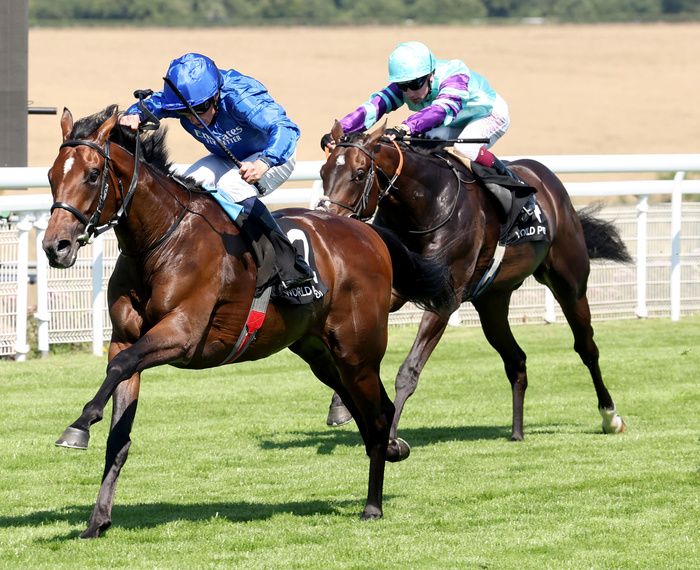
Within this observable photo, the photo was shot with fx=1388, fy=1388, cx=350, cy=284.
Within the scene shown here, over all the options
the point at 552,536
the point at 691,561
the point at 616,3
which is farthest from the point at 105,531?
the point at 616,3

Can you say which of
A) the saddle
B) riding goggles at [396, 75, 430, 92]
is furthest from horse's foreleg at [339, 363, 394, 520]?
riding goggles at [396, 75, 430, 92]

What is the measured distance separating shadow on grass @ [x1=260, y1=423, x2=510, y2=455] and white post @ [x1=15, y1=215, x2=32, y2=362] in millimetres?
2429

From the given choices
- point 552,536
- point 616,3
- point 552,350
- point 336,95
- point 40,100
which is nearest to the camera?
point 552,536

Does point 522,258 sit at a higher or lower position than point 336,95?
higher

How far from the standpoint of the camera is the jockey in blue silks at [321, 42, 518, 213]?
7184 millimetres

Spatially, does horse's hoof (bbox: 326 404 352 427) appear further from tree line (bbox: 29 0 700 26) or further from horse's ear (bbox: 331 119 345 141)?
tree line (bbox: 29 0 700 26)

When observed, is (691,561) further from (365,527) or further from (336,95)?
(336,95)

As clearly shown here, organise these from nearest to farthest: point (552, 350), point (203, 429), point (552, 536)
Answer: point (552, 536) → point (203, 429) → point (552, 350)

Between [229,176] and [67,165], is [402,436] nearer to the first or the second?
[229,176]

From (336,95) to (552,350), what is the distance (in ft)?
69.7

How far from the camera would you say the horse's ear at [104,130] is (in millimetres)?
4992

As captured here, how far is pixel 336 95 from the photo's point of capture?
30812 mm

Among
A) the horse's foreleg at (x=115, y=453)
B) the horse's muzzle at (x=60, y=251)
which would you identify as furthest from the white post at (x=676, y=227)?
the horse's muzzle at (x=60, y=251)

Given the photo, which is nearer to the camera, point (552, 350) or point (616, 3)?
point (552, 350)
